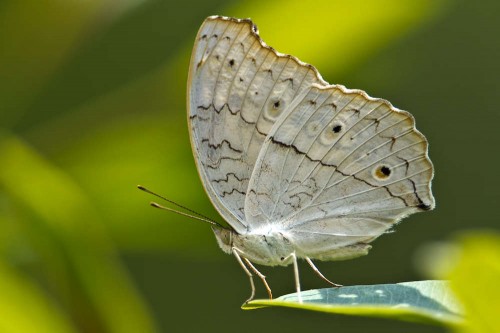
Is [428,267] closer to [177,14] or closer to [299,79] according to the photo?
[299,79]

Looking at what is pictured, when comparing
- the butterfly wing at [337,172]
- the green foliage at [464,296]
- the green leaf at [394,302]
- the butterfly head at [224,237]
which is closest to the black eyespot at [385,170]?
the butterfly wing at [337,172]

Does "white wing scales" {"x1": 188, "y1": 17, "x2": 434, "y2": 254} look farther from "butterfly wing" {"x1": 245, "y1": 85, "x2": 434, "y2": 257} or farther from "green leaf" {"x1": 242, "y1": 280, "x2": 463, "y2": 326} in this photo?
"green leaf" {"x1": 242, "y1": 280, "x2": 463, "y2": 326}

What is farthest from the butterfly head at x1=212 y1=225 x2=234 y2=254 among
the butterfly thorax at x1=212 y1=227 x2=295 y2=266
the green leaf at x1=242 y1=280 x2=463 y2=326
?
the green leaf at x1=242 y1=280 x2=463 y2=326

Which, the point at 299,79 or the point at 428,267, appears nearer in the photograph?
the point at 428,267

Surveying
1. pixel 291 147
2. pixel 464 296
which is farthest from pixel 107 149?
pixel 464 296

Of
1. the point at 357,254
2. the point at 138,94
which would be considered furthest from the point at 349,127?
the point at 138,94

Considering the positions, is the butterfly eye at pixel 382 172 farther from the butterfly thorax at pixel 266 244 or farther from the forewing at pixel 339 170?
the butterfly thorax at pixel 266 244

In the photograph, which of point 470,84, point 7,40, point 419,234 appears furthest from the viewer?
point 470,84
